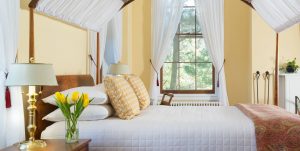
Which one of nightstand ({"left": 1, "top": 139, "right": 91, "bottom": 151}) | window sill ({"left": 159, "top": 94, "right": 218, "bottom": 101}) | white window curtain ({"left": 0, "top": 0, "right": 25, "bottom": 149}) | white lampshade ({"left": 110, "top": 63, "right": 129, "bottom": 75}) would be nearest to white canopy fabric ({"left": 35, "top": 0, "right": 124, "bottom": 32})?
white window curtain ({"left": 0, "top": 0, "right": 25, "bottom": 149})

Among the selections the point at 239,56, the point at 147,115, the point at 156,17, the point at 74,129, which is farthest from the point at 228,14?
the point at 74,129

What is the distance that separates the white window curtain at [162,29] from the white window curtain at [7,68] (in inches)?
163

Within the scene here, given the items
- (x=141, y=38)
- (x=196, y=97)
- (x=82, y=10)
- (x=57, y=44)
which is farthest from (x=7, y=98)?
(x=196, y=97)

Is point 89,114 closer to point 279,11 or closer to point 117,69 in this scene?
point 117,69

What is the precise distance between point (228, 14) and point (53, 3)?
173 inches

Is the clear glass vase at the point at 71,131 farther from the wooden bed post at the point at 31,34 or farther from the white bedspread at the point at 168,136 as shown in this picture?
the wooden bed post at the point at 31,34

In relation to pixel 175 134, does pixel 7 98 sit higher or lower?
higher

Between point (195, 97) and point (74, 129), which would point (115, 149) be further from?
point (195, 97)

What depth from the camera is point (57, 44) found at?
418 centimetres

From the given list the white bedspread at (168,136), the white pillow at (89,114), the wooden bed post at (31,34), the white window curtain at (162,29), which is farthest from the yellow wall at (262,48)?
the wooden bed post at (31,34)

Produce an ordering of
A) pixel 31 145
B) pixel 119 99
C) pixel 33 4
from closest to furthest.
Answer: pixel 31 145, pixel 33 4, pixel 119 99

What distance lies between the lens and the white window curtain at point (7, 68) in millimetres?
2734

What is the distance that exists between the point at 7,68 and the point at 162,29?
4.53m

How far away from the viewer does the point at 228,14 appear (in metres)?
7.14
